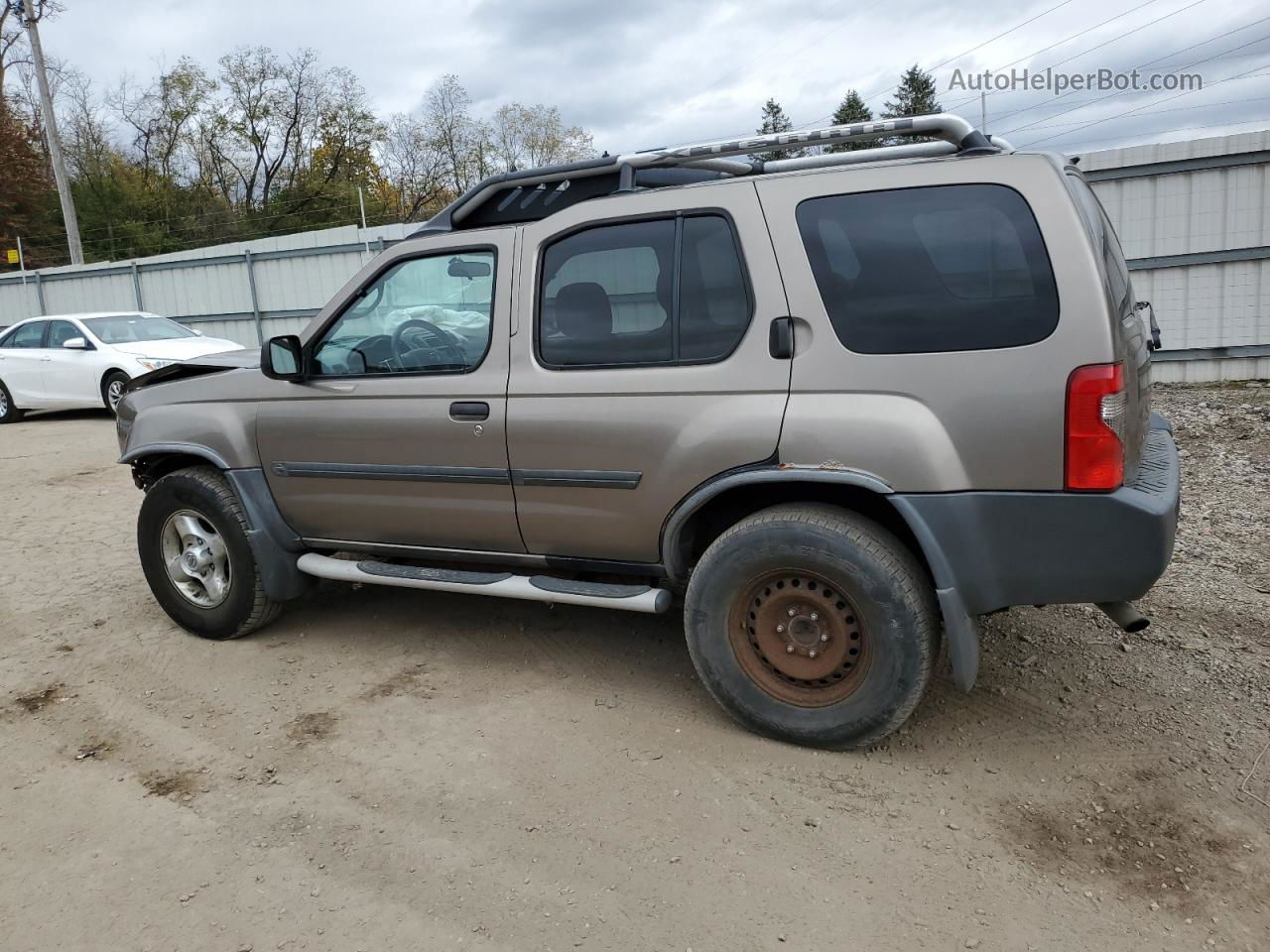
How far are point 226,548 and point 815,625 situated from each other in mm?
2824

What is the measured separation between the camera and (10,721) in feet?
12.7

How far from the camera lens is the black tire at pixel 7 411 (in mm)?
13320

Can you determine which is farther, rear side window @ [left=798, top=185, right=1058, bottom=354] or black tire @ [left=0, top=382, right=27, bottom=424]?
black tire @ [left=0, top=382, right=27, bottom=424]

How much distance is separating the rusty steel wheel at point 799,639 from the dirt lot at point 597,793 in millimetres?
245

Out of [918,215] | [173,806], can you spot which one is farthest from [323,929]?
[918,215]

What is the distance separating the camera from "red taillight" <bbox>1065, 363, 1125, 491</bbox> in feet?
9.17

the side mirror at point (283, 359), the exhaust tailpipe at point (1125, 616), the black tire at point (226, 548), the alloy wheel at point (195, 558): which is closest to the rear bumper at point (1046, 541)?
the exhaust tailpipe at point (1125, 616)

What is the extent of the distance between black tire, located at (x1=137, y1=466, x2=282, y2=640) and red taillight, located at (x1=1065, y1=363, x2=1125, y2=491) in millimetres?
3489

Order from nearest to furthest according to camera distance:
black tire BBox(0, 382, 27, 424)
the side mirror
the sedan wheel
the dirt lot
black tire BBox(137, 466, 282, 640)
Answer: the dirt lot, the side mirror, black tire BBox(137, 466, 282, 640), the sedan wheel, black tire BBox(0, 382, 27, 424)

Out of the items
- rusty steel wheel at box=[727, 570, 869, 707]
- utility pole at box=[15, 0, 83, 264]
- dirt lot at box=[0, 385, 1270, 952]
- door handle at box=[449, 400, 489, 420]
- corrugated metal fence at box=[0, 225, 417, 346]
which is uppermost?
utility pole at box=[15, 0, 83, 264]

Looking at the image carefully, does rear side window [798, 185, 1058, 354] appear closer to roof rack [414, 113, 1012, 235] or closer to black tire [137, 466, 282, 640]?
roof rack [414, 113, 1012, 235]

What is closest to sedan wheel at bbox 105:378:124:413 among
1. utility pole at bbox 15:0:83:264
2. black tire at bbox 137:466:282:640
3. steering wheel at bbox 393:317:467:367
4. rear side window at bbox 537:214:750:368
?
black tire at bbox 137:466:282:640

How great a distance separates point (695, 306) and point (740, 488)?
26.6 inches

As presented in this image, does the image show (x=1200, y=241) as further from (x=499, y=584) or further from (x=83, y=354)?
(x=83, y=354)
